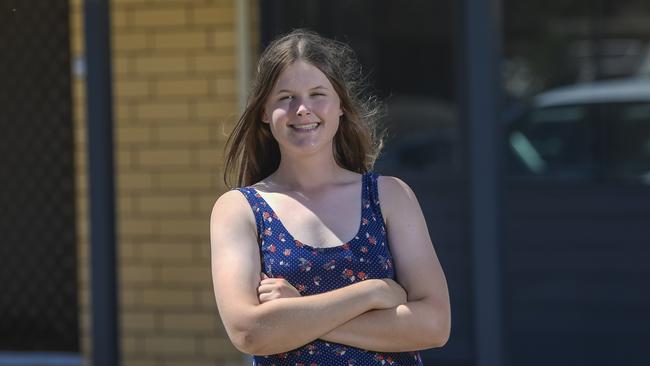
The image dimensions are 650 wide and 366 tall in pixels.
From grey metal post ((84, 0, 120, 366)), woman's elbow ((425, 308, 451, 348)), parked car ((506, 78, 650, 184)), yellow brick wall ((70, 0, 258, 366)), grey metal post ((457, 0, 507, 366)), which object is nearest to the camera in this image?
woman's elbow ((425, 308, 451, 348))

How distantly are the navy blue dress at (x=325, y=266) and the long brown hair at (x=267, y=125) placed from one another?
245 millimetres

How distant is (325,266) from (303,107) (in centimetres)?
34

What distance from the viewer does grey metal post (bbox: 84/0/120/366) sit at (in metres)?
3.97

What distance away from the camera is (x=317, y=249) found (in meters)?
2.28

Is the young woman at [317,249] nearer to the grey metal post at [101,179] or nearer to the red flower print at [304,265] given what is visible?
the red flower print at [304,265]

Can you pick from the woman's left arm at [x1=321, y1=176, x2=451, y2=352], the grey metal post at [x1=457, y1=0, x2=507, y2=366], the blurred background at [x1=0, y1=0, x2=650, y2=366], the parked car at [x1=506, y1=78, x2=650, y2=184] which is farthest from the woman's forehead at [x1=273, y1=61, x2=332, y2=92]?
the parked car at [x1=506, y1=78, x2=650, y2=184]

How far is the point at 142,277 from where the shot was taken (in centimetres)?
523

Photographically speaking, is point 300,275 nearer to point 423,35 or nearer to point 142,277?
point 142,277

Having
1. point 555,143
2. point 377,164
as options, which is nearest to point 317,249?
point 377,164

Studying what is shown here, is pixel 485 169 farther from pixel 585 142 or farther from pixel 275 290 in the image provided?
pixel 585 142

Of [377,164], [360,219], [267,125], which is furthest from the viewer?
[377,164]

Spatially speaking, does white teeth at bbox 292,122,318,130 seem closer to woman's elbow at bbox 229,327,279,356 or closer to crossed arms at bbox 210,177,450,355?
crossed arms at bbox 210,177,450,355

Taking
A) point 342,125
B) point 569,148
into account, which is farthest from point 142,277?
point 342,125

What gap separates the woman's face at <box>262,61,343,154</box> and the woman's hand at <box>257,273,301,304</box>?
296mm
